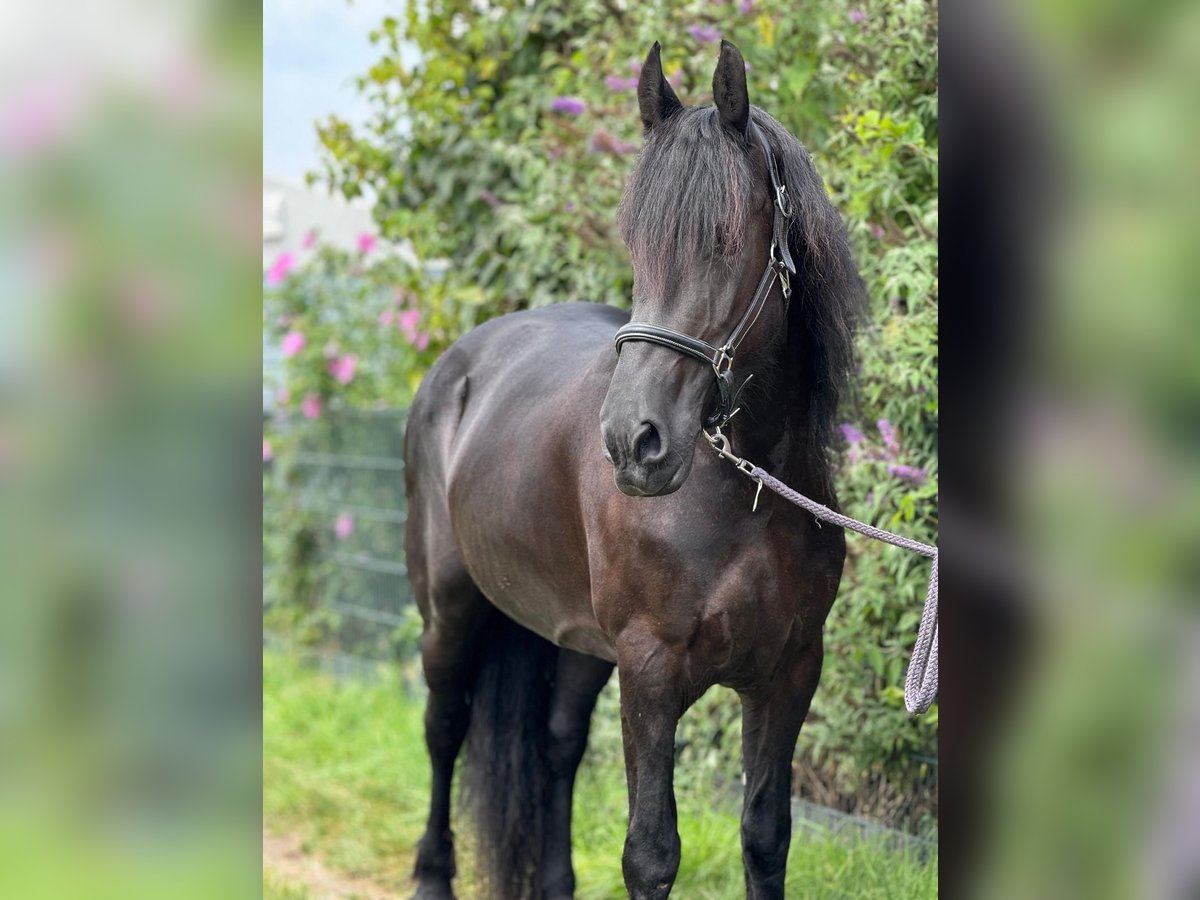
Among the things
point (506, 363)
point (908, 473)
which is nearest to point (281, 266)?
point (506, 363)

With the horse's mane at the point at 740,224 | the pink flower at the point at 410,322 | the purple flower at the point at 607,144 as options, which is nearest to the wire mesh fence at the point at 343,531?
the pink flower at the point at 410,322

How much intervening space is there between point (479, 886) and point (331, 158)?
3905 mm

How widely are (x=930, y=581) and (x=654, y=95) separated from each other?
111 cm

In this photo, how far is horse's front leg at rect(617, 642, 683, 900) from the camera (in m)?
2.69

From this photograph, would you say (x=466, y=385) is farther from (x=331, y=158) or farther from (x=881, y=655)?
(x=331, y=158)

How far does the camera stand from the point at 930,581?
251 centimetres

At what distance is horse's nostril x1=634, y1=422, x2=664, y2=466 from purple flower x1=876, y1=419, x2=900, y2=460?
5.33 feet

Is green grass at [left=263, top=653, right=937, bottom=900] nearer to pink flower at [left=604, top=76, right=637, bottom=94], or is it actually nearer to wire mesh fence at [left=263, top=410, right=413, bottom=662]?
wire mesh fence at [left=263, top=410, right=413, bottom=662]

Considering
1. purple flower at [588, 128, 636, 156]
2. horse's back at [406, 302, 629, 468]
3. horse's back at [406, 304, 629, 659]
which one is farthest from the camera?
purple flower at [588, 128, 636, 156]

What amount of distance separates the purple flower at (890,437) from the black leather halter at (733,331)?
4.29 ft

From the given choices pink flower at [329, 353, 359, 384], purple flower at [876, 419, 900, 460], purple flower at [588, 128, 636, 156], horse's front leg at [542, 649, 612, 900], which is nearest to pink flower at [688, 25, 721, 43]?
purple flower at [588, 128, 636, 156]
